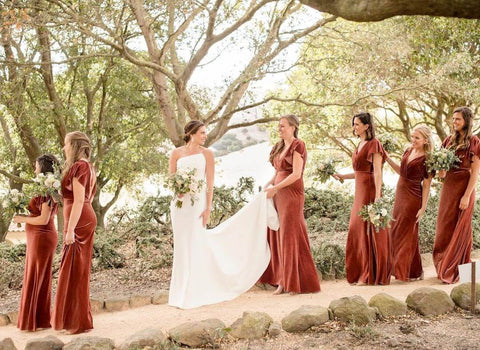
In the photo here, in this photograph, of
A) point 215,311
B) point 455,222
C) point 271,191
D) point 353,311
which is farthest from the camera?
point 455,222

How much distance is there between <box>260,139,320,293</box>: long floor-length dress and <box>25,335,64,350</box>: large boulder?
3261mm

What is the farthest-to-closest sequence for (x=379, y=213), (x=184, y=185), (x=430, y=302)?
(x=379, y=213) < (x=184, y=185) < (x=430, y=302)

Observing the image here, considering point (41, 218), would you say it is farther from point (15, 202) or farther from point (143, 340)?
point (143, 340)

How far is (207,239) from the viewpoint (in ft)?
25.4

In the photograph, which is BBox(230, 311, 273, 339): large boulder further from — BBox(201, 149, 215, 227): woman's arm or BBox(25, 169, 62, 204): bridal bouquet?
BBox(25, 169, 62, 204): bridal bouquet

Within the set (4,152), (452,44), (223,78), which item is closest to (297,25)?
(223,78)

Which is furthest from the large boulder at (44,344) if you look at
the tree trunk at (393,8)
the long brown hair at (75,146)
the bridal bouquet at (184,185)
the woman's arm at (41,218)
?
the tree trunk at (393,8)

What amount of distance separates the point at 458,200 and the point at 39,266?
18.3 ft

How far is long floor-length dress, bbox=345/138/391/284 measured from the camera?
8.22m

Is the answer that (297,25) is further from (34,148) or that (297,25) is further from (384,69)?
(34,148)

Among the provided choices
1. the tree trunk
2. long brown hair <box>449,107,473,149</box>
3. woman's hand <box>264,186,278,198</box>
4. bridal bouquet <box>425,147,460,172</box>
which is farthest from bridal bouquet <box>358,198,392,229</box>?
the tree trunk

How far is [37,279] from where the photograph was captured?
664cm

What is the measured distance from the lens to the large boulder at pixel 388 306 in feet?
21.0

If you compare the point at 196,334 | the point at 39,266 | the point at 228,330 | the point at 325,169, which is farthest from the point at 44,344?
the point at 325,169
